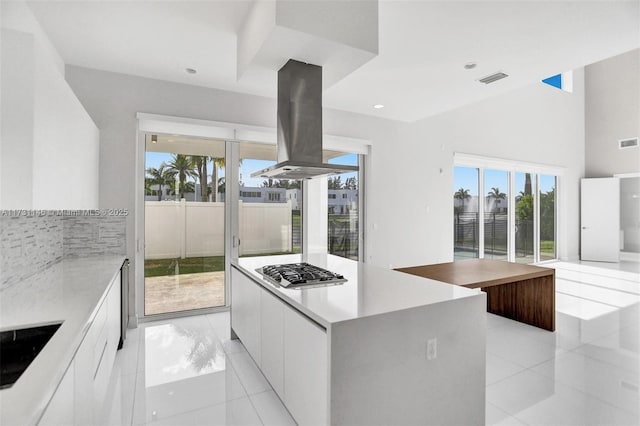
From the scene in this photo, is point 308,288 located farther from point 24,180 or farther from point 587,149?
point 587,149

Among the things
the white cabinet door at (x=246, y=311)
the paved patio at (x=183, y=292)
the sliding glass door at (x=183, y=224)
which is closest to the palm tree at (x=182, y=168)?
the sliding glass door at (x=183, y=224)

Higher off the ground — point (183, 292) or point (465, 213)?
point (465, 213)

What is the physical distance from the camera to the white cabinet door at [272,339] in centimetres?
203

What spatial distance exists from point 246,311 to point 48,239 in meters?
1.93

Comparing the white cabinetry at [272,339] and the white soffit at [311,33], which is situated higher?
the white soffit at [311,33]

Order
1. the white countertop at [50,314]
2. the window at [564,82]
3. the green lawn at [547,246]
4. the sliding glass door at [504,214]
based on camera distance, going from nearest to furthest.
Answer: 1. the white countertop at [50,314]
2. the sliding glass door at [504,214]
3. the green lawn at [547,246]
4. the window at [564,82]

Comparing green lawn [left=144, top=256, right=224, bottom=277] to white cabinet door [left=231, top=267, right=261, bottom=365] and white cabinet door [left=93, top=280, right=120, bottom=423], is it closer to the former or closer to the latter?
white cabinet door [left=231, top=267, right=261, bottom=365]

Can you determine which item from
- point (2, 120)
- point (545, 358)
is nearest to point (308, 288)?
point (2, 120)

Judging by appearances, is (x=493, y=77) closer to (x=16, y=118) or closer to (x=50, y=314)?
(x=16, y=118)

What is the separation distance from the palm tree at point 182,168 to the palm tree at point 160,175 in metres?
0.05

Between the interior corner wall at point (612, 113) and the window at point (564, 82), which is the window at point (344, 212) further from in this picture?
the interior corner wall at point (612, 113)

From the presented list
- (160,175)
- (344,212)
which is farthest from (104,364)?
(344,212)

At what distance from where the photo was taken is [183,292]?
4195 millimetres

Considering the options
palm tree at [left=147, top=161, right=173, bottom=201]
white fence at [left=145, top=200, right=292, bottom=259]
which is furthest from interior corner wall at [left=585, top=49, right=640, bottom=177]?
palm tree at [left=147, top=161, right=173, bottom=201]
